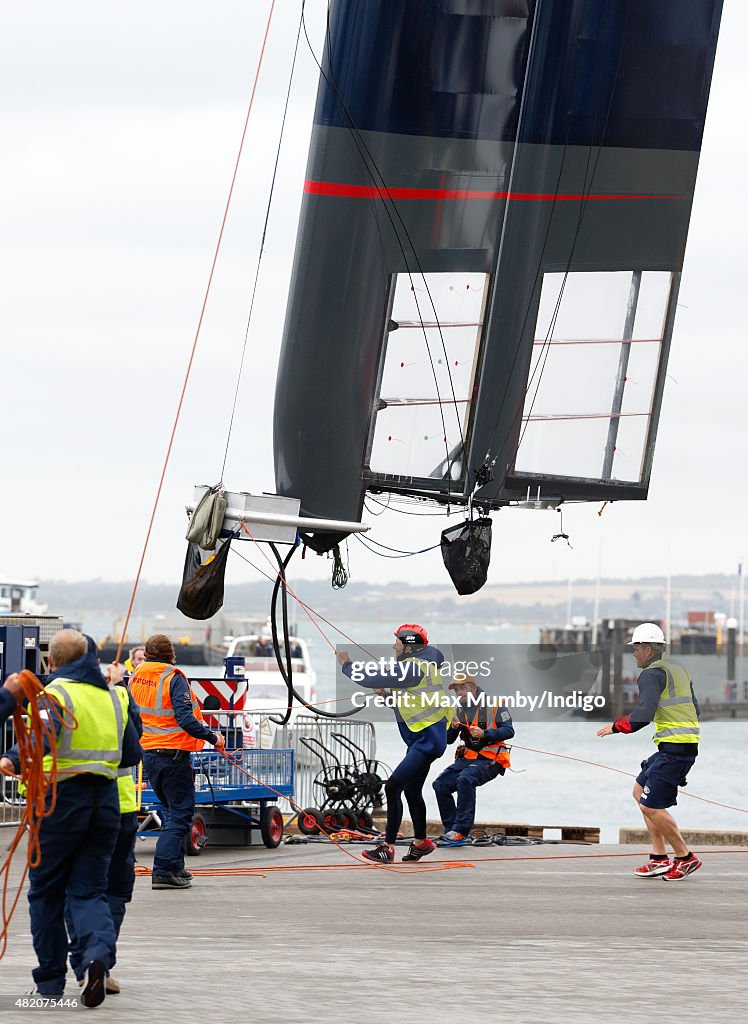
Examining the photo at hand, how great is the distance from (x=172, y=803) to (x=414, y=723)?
280 centimetres

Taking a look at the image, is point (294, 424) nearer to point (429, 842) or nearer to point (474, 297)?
point (474, 297)

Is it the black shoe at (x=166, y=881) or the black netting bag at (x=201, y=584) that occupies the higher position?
the black netting bag at (x=201, y=584)

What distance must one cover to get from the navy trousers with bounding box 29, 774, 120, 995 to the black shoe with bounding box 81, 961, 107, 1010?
112 mm

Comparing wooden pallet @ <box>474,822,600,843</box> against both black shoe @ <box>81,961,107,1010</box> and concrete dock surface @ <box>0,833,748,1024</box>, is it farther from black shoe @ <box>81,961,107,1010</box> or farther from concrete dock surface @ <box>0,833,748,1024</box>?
black shoe @ <box>81,961,107,1010</box>

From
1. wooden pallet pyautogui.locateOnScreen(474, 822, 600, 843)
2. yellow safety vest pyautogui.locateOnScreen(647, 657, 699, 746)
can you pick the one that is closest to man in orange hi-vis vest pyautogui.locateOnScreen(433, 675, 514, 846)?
wooden pallet pyautogui.locateOnScreen(474, 822, 600, 843)

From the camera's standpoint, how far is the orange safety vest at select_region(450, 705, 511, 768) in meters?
16.8

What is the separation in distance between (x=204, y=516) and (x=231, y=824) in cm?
325

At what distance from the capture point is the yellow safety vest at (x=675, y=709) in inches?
540

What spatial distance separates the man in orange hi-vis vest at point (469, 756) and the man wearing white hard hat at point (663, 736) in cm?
284

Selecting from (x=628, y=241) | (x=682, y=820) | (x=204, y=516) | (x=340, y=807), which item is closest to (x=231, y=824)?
(x=340, y=807)

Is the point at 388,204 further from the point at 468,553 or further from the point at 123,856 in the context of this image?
the point at 123,856

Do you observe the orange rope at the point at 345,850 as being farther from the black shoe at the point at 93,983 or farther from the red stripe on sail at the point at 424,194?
the black shoe at the point at 93,983

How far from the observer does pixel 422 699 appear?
14.6 m

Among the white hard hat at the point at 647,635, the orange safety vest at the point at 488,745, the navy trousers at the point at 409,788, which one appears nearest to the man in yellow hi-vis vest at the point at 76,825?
the navy trousers at the point at 409,788
